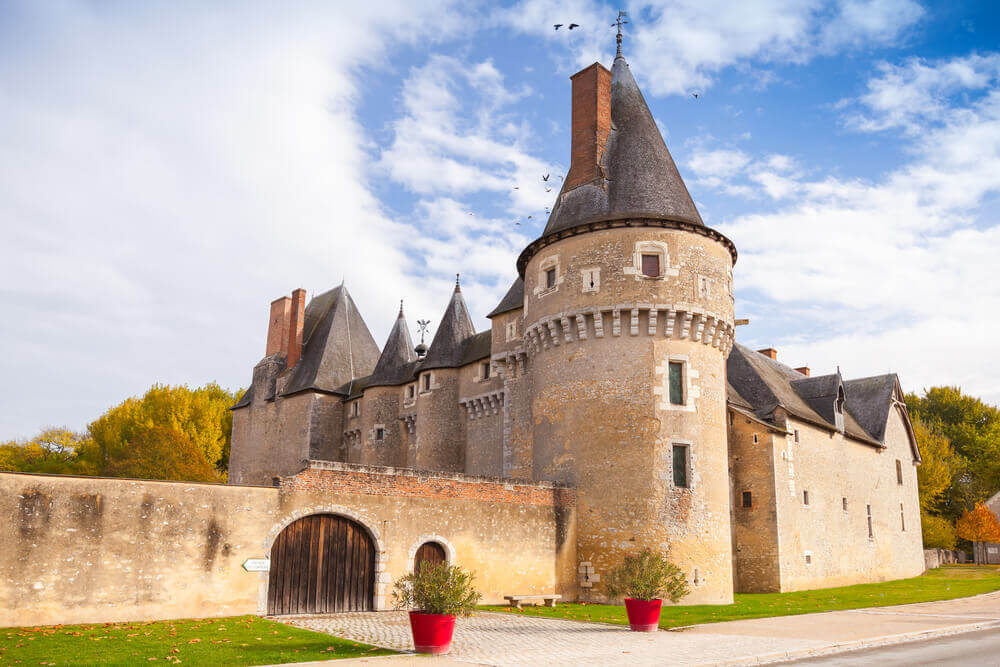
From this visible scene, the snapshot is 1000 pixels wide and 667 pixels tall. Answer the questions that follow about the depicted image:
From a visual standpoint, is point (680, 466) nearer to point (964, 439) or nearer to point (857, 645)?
point (857, 645)

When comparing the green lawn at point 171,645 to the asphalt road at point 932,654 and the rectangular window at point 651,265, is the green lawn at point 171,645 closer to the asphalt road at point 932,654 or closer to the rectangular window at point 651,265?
the asphalt road at point 932,654

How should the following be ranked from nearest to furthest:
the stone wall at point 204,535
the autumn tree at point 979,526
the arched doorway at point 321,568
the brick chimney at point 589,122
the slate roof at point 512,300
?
1. the stone wall at point 204,535
2. the arched doorway at point 321,568
3. the brick chimney at point 589,122
4. the slate roof at point 512,300
5. the autumn tree at point 979,526

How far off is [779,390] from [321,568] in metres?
21.7

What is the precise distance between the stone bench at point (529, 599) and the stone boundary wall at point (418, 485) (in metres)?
2.47

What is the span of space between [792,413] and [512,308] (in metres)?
11.4

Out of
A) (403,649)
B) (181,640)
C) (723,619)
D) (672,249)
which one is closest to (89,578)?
(181,640)

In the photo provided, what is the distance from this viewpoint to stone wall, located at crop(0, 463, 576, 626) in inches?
538

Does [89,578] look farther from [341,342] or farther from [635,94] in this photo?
[341,342]

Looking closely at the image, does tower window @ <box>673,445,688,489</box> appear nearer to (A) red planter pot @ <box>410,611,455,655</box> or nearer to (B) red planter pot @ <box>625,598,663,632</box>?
(B) red planter pot @ <box>625,598,663,632</box>

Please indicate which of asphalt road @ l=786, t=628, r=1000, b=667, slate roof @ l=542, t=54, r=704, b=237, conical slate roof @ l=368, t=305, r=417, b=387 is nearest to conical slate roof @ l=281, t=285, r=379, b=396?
conical slate roof @ l=368, t=305, r=417, b=387

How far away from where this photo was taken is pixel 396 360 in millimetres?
37562

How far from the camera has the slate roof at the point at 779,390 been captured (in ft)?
98.8

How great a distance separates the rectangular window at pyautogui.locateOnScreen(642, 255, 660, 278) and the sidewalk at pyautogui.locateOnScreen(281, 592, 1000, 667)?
32.6ft

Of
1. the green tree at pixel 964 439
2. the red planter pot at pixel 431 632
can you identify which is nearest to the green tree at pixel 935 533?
the green tree at pixel 964 439
